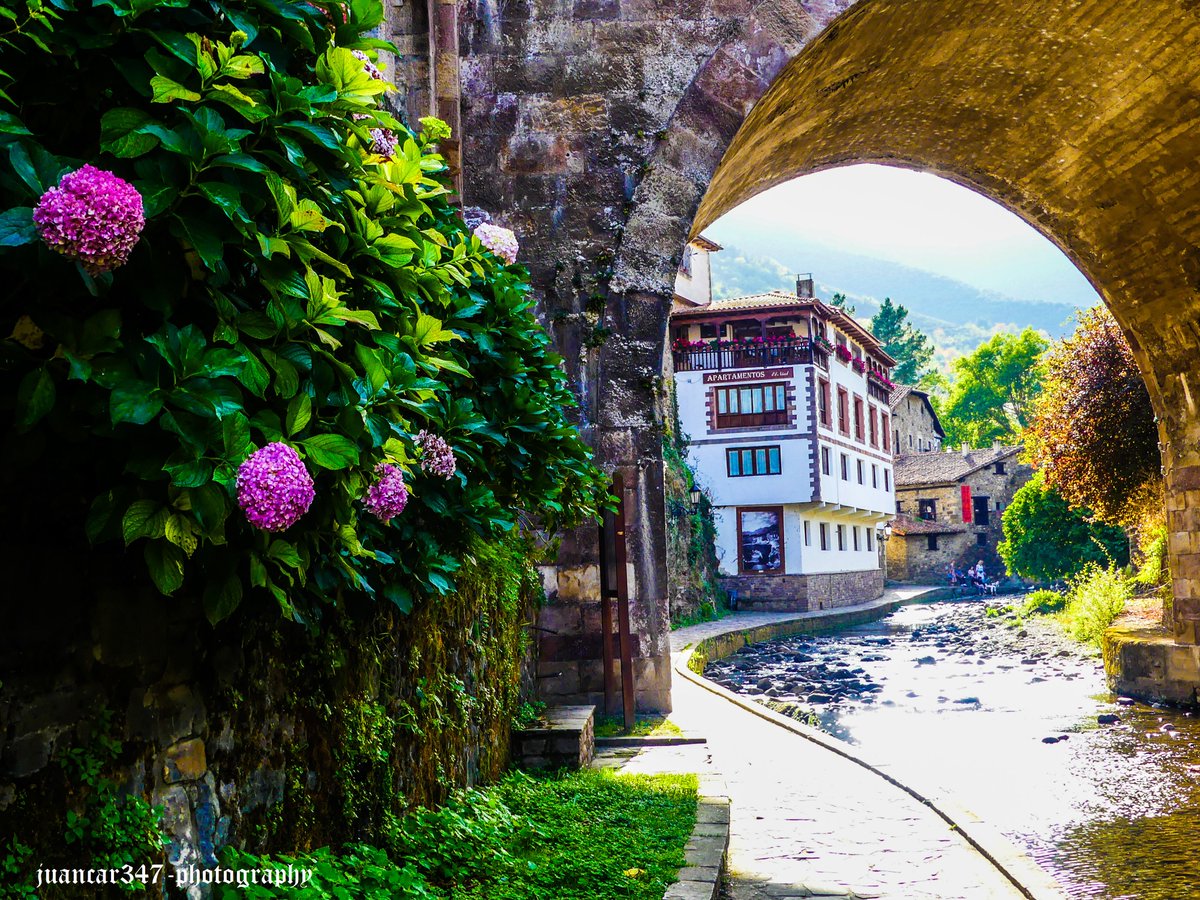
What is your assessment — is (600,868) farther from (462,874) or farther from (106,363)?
(106,363)

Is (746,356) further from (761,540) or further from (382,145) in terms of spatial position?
(382,145)

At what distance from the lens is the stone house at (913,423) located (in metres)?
59.2

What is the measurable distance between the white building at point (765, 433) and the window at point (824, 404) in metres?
0.03

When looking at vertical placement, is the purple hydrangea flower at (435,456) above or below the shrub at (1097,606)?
above

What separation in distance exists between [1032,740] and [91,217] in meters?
11.3

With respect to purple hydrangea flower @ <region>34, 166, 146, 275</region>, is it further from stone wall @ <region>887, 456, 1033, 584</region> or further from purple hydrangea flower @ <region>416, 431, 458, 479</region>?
stone wall @ <region>887, 456, 1033, 584</region>

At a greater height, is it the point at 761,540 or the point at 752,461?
the point at 752,461

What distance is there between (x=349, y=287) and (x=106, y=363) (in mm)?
844

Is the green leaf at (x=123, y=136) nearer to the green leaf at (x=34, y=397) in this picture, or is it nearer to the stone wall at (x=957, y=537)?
the green leaf at (x=34, y=397)

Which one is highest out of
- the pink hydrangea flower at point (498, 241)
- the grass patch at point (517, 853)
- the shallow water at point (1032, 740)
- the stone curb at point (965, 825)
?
the pink hydrangea flower at point (498, 241)

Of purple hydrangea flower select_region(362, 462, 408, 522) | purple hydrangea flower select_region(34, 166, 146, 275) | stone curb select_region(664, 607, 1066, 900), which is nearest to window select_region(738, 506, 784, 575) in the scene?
stone curb select_region(664, 607, 1066, 900)

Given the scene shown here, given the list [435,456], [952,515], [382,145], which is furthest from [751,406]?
[382,145]

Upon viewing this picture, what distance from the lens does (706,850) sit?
4.89 meters

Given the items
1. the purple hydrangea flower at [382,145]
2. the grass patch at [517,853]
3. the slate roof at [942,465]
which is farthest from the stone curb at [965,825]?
the slate roof at [942,465]
